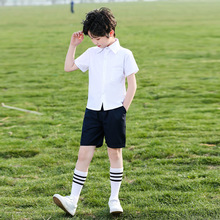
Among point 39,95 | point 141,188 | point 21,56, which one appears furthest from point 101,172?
point 21,56

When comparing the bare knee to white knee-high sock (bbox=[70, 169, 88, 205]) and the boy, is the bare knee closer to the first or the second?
the boy

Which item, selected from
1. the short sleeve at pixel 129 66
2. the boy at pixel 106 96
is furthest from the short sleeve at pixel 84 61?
the short sleeve at pixel 129 66

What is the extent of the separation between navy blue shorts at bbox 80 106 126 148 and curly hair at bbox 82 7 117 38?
2.43ft

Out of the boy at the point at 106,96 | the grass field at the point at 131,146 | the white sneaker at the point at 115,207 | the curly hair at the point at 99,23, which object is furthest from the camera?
the grass field at the point at 131,146

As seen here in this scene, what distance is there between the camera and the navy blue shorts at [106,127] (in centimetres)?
396

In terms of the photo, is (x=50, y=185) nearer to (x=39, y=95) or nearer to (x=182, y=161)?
(x=182, y=161)

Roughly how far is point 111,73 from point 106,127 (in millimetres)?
521

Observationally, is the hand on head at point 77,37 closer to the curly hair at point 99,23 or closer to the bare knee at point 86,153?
the curly hair at point 99,23

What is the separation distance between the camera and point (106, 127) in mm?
3982

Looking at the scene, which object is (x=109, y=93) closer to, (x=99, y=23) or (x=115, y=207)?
(x=99, y=23)

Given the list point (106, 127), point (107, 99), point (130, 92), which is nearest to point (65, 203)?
point (106, 127)

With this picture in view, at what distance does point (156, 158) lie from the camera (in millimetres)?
6051

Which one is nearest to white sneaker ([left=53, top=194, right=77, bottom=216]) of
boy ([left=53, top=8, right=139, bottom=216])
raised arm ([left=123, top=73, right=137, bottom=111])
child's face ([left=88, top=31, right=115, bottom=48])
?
boy ([left=53, top=8, right=139, bottom=216])

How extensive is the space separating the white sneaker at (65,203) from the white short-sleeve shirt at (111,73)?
911mm
